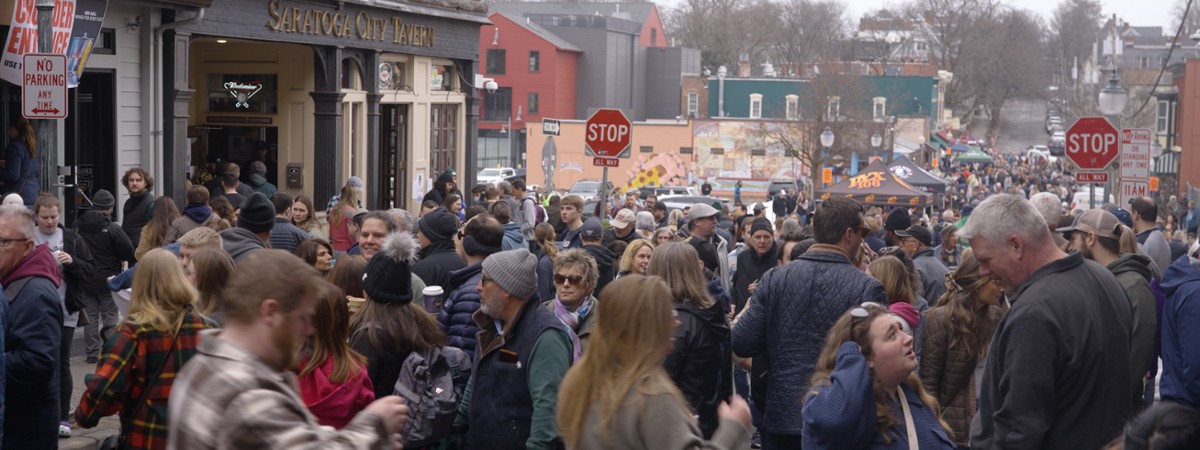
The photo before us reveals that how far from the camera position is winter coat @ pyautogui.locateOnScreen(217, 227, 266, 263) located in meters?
8.90

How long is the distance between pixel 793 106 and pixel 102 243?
64.8m

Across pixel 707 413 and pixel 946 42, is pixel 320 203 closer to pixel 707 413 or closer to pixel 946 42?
pixel 707 413

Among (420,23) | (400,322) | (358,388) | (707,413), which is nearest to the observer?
(358,388)

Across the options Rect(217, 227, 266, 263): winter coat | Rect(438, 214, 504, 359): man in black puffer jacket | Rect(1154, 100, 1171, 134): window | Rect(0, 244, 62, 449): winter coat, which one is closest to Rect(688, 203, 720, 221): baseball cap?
Rect(217, 227, 266, 263): winter coat

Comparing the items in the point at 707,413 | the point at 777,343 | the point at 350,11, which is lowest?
the point at 707,413

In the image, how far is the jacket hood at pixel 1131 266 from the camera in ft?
25.4

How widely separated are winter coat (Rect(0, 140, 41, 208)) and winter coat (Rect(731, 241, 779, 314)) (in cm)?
747

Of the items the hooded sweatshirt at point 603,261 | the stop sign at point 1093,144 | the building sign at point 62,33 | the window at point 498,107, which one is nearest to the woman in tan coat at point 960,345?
the hooded sweatshirt at point 603,261

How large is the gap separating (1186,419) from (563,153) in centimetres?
6493

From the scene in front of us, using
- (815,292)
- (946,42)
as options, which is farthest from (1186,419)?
(946,42)

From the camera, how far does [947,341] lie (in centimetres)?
718

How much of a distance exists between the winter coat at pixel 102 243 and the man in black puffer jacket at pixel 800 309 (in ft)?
22.7

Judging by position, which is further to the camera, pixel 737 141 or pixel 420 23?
pixel 737 141

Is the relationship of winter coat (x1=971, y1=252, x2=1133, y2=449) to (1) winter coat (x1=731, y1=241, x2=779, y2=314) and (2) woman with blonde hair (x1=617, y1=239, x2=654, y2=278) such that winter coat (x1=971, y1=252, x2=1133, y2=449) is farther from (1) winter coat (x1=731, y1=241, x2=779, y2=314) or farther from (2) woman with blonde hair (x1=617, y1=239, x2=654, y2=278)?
(1) winter coat (x1=731, y1=241, x2=779, y2=314)
